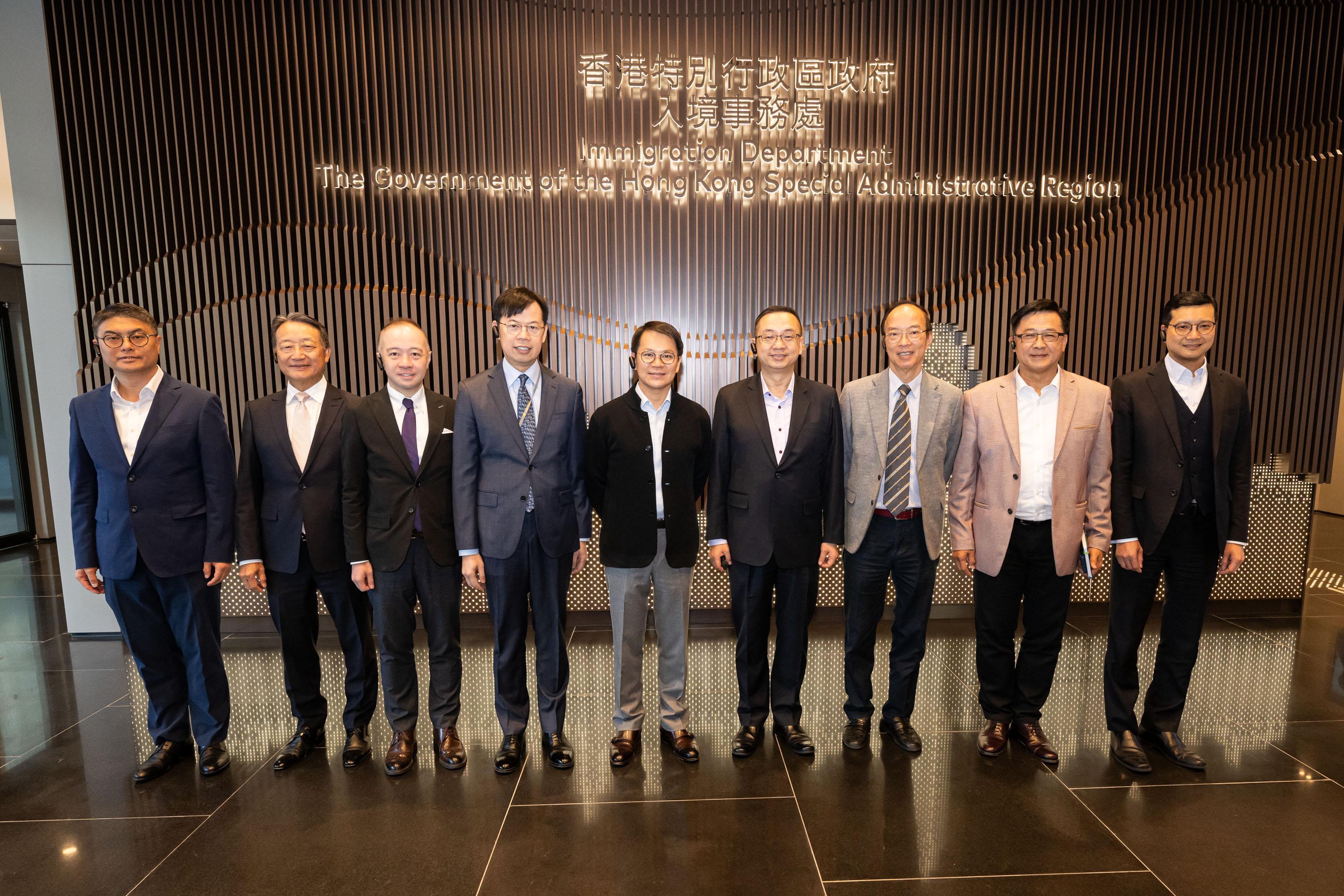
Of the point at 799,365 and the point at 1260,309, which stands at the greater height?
the point at 1260,309

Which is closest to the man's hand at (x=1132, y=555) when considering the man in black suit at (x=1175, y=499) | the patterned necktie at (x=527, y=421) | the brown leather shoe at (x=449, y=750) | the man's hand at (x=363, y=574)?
the man in black suit at (x=1175, y=499)

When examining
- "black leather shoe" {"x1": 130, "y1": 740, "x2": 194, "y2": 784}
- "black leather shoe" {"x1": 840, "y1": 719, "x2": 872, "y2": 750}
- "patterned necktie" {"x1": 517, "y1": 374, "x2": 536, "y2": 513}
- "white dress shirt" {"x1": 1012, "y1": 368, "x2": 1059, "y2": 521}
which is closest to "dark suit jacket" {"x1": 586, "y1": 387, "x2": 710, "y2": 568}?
"patterned necktie" {"x1": 517, "y1": 374, "x2": 536, "y2": 513}

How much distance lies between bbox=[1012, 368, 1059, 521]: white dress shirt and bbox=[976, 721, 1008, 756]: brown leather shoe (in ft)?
3.08

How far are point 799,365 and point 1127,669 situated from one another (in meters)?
2.51

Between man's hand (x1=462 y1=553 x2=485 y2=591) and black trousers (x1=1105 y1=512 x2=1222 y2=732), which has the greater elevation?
man's hand (x1=462 y1=553 x2=485 y2=591)

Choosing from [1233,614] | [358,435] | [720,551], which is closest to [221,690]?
[358,435]

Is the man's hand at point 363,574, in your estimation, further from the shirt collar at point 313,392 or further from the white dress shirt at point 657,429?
the white dress shirt at point 657,429

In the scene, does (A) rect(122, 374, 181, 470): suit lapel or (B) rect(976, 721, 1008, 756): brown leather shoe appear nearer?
(A) rect(122, 374, 181, 470): suit lapel

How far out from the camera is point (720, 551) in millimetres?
2650

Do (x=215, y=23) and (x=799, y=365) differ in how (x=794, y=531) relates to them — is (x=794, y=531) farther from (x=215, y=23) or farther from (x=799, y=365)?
(x=215, y=23)

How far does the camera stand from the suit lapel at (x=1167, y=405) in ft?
8.48

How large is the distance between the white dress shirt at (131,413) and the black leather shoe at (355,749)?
4.63 feet

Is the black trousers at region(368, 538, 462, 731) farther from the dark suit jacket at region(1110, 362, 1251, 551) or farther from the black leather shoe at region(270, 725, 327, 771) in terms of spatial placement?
the dark suit jacket at region(1110, 362, 1251, 551)

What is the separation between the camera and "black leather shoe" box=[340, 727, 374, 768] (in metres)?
2.71
